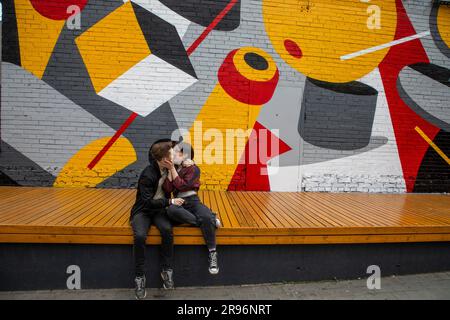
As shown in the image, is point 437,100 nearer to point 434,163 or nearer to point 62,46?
point 434,163

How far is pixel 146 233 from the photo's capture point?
312 centimetres

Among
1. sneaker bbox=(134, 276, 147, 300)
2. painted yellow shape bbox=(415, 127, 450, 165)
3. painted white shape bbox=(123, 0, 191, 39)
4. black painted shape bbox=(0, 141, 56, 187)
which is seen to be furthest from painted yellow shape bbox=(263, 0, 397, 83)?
black painted shape bbox=(0, 141, 56, 187)

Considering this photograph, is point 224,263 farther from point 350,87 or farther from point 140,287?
point 350,87

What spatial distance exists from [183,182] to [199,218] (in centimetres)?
45

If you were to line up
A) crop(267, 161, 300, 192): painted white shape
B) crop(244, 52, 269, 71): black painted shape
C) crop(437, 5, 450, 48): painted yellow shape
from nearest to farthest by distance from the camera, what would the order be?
crop(244, 52, 269, 71): black painted shape, crop(267, 161, 300, 192): painted white shape, crop(437, 5, 450, 48): painted yellow shape

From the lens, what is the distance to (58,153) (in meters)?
5.38

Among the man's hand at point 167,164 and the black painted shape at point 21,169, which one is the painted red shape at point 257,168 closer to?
the man's hand at point 167,164

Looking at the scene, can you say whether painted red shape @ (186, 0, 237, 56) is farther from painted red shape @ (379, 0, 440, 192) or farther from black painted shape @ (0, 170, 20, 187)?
black painted shape @ (0, 170, 20, 187)

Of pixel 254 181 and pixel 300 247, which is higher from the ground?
pixel 254 181

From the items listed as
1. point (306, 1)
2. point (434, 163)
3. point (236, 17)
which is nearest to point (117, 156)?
point (236, 17)

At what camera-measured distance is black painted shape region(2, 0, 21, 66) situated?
5203mm

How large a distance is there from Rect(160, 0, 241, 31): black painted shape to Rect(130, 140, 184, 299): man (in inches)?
128
